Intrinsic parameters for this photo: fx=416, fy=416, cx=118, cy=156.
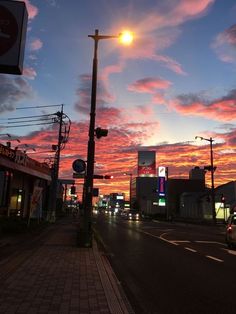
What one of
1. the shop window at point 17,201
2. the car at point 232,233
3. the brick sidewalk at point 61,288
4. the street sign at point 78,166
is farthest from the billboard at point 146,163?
the brick sidewalk at point 61,288

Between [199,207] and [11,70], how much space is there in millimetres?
82979

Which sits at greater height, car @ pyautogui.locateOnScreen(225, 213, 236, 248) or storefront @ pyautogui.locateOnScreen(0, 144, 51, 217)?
storefront @ pyautogui.locateOnScreen(0, 144, 51, 217)

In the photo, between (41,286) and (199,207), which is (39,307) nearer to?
(41,286)

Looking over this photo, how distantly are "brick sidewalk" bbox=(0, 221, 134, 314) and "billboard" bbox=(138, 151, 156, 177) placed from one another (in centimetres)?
12371

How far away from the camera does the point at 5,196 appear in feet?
111

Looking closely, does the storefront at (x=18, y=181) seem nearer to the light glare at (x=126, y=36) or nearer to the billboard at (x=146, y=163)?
the light glare at (x=126, y=36)

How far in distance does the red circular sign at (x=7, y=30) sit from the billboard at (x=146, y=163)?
12782cm

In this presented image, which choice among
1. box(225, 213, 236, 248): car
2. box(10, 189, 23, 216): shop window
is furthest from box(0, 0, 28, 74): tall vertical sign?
box(10, 189, 23, 216): shop window

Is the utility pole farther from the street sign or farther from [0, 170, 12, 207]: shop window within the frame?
the street sign

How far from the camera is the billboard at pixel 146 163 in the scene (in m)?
137

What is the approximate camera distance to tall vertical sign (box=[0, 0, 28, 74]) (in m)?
8.83

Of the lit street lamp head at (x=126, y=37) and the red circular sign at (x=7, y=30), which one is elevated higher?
the lit street lamp head at (x=126, y=37)

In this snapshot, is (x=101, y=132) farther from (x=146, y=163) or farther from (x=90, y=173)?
(x=146, y=163)

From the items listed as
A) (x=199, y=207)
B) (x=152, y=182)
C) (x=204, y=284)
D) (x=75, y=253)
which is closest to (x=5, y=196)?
(x=75, y=253)
